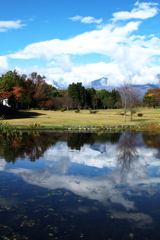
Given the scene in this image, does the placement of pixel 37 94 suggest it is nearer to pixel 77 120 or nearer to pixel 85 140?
pixel 77 120

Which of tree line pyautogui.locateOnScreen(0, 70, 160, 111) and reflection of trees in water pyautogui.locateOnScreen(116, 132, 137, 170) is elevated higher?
tree line pyautogui.locateOnScreen(0, 70, 160, 111)

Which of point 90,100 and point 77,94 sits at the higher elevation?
point 77,94

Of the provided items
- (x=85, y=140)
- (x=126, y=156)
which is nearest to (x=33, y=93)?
(x=85, y=140)

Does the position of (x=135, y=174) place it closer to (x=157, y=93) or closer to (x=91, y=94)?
(x=91, y=94)

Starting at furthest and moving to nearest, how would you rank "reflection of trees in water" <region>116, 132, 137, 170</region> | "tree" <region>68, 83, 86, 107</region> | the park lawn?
"tree" <region>68, 83, 86, 107</region>, the park lawn, "reflection of trees in water" <region>116, 132, 137, 170</region>

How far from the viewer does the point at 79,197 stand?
8547 millimetres

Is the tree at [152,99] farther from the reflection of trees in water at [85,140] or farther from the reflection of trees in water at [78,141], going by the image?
the reflection of trees in water at [78,141]

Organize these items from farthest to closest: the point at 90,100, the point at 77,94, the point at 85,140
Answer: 1. the point at 90,100
2. the point at 77,94
3. the point at 85,140

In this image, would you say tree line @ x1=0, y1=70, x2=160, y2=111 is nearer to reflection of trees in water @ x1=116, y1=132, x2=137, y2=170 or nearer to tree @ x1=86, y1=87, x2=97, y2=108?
tree @ x1=86, y1=87, x2=97, y2=108

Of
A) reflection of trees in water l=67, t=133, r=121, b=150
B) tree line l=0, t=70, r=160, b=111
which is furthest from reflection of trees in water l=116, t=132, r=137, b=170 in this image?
tree line l=0, t=70, r=160, b=111

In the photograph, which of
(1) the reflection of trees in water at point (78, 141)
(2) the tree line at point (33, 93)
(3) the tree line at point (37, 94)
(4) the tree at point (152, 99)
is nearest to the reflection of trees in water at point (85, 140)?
(1) the reflection of trees in water at point (78, 141)

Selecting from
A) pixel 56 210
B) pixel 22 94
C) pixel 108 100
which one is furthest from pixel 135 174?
pixel 108 100

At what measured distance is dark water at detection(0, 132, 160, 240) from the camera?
251 inches

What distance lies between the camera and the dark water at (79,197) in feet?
20.9
